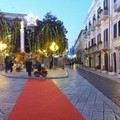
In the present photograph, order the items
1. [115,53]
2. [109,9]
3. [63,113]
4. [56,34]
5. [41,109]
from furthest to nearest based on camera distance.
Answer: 1. [56,34]
2. [109,9]
3. [115,53]
4. [41,109]
5. [63,113]

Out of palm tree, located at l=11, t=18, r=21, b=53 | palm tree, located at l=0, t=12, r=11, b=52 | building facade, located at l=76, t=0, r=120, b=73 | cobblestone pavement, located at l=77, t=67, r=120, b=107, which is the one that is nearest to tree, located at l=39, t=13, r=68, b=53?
palm tree, located at l=0, t=12, r=11, b=52

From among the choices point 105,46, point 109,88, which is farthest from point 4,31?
point 109,88

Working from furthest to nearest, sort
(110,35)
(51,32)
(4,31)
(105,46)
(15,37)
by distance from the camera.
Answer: (15,37), (4,31), (51,32), (105,46), (110,35)

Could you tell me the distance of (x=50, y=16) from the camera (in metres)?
51.7

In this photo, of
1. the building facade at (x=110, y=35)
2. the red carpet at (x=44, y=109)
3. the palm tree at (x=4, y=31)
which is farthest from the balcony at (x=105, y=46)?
the red carpet at (x=44, y=109)

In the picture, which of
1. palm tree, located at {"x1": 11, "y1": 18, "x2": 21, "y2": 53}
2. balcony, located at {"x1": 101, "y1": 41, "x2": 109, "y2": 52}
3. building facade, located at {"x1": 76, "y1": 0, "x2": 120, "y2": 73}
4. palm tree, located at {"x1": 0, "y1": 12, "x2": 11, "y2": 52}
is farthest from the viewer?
palm tree, located at {"x1": 11, "y1": 18, "x2": 21, "y2": 53}

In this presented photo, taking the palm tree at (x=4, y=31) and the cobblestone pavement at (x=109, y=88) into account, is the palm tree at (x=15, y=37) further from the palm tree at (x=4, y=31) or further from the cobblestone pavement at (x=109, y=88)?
the cobblestone pavement at (x=109, y=88)

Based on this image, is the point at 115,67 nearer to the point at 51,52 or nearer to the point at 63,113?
the point at 51,52

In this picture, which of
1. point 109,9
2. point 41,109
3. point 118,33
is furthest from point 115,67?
point 41,109

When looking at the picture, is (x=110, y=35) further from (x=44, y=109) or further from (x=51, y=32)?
(x=44, y=109)

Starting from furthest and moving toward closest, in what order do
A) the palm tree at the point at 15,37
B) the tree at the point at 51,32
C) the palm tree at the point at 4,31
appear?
the palm tree at the point at 15,37, the tree at the point at 51,32, the palm tree at the point at 4,31

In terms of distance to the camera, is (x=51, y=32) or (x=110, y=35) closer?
(x=110, y=35)

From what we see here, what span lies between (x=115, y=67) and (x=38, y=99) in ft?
80.5

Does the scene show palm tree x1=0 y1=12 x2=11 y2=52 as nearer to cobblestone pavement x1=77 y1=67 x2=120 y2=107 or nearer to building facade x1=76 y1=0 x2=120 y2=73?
building facade x1=76 y1=0 x2=120 y2=73
